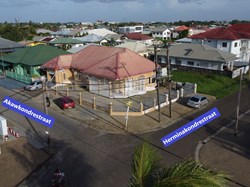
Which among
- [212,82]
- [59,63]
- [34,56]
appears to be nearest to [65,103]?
[59,63]

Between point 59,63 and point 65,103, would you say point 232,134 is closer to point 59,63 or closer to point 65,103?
point 65,103

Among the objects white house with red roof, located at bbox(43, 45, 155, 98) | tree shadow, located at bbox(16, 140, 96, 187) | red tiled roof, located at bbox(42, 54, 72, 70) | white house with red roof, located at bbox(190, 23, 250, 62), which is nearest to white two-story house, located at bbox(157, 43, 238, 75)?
white house with red roof, located at bbox(190, 23, 250, 62)

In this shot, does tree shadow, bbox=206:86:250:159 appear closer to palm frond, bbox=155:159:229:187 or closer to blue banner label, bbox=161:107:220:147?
blue banner label, bbox=161:107:220:147

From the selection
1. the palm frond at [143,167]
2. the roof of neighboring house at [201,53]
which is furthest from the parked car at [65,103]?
the roof of neighboring house at [201,53]

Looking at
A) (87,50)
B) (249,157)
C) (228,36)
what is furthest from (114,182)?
(228,36)

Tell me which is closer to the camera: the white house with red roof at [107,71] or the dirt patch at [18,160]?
the dirt patch at [18,160]

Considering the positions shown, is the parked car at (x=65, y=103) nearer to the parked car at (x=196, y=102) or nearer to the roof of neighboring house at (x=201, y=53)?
the parked car at (x=196, y=102)
